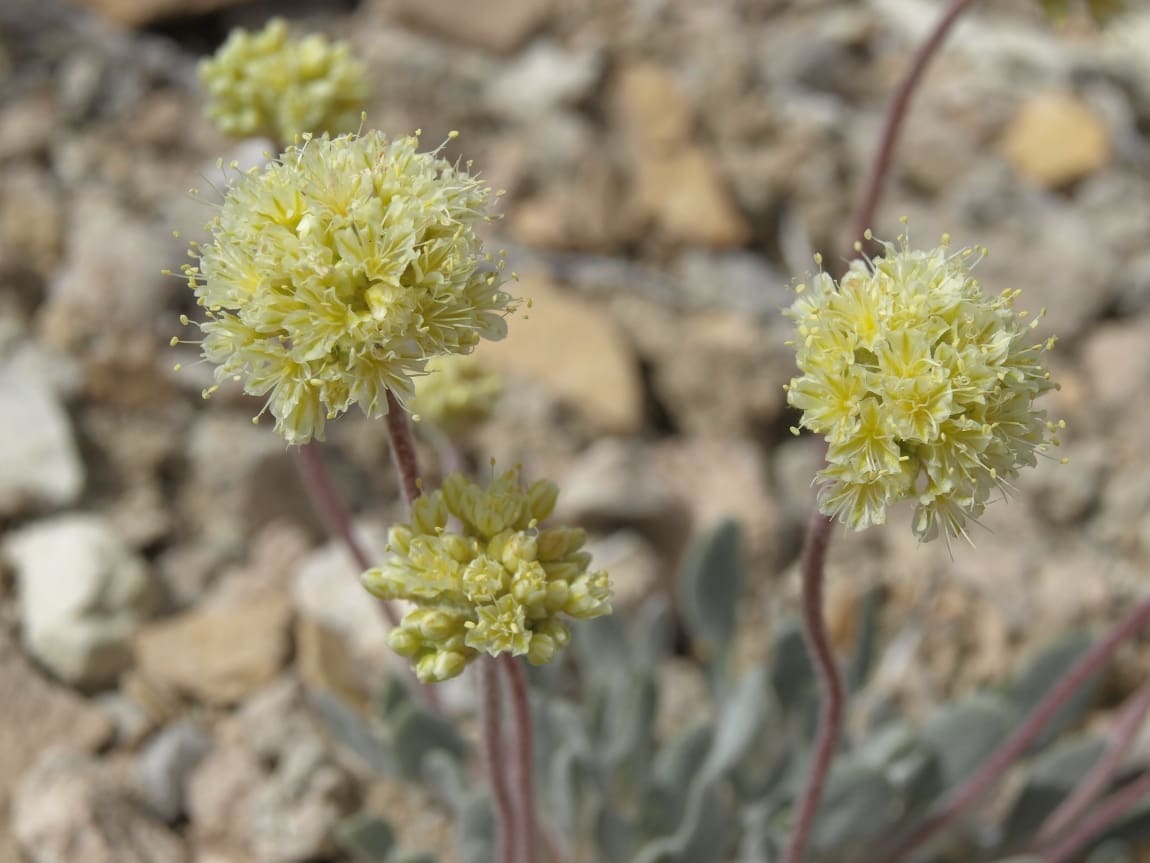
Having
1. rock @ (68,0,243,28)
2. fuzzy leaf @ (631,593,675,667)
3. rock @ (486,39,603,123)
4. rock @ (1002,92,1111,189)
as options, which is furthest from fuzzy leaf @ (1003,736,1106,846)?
rock @ (68,0,243,28)

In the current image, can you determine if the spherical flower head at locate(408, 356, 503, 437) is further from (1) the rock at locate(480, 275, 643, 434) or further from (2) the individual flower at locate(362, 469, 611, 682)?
(1) the rock at locate(480, 275, 643, 434)

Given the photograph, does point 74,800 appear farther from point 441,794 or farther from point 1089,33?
point 1089,33

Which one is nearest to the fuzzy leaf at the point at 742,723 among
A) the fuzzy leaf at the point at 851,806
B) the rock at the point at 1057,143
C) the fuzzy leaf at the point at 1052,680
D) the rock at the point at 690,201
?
the fuzzy leaf at the point at 851,806

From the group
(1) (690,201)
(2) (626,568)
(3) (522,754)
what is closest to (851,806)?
(3) (522,754)

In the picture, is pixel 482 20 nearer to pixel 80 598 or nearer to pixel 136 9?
pixel 136 9

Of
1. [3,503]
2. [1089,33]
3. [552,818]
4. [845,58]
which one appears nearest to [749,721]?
[552,818]

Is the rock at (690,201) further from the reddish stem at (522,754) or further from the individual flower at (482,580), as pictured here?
the individual flower at (482,580)
